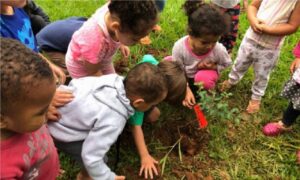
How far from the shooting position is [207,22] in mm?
2697

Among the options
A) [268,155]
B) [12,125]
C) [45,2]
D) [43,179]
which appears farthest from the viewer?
[45,2]

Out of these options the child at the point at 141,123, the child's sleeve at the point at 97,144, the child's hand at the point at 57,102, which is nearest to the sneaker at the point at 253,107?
the child at the point at 141,123

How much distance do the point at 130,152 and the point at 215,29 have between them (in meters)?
1.12

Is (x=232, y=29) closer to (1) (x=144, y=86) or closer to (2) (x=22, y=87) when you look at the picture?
(1) (x=144, y=86)

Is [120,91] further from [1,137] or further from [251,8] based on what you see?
[251,8]

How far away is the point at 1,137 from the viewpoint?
154 cm

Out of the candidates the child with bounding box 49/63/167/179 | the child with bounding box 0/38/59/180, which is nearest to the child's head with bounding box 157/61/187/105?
the child with bounding box 49/63/167/179

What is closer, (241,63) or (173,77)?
(173,77)

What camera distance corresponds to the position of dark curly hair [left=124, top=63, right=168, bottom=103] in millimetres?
2178

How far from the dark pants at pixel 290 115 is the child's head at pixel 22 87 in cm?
208

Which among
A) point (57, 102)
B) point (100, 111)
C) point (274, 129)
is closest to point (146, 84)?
point (100, 111)

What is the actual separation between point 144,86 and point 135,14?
0.45m

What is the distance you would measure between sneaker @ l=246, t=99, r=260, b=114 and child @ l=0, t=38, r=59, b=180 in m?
2.08

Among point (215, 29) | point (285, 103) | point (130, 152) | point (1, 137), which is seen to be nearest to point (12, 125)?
point (1, 137)
